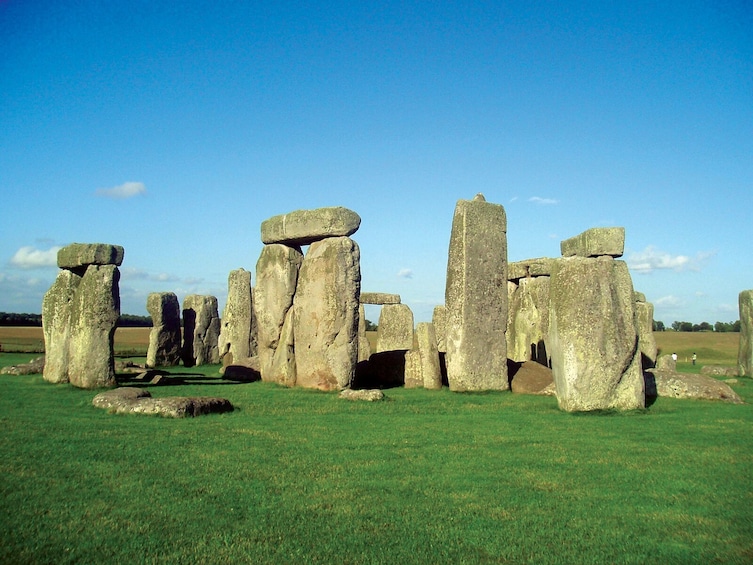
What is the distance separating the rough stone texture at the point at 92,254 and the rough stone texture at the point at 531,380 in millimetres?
8102

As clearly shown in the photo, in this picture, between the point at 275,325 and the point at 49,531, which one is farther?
the point at 275,325

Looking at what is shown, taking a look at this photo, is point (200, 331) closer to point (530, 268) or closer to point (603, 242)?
point (530, 268)

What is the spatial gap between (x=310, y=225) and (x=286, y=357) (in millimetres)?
2890

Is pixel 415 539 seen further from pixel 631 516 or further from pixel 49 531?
pixel 49 531

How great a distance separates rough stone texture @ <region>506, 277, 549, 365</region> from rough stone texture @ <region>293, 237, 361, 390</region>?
8.43 m

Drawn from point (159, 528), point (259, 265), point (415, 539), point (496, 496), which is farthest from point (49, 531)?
point (259, 265)

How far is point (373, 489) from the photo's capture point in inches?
217

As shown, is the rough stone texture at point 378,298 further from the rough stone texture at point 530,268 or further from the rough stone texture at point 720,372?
the rough stone texture at point 720,372

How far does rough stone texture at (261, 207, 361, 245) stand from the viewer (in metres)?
13.8

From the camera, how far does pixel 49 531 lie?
4406 mm

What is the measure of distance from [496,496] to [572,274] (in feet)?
16.9

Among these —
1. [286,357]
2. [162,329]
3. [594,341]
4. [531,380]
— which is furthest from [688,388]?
[162,329]

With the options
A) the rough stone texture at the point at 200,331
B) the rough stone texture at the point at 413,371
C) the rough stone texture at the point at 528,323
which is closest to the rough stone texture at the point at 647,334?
the rough stone texture at the point at 528,323

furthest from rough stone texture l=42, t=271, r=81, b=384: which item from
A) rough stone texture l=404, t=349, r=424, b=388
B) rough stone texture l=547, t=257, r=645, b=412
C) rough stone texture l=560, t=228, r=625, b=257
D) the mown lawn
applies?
rough stone texture l=560, t=228, r=625, b=257
